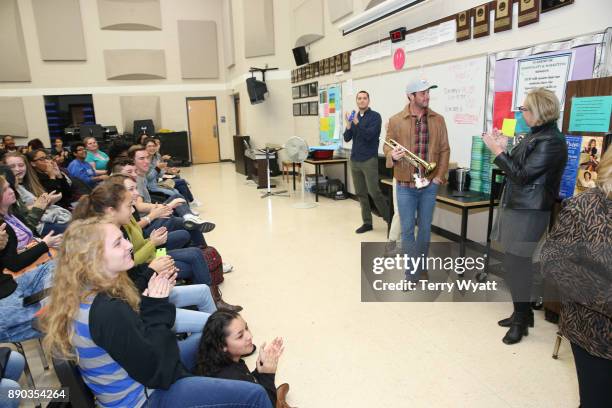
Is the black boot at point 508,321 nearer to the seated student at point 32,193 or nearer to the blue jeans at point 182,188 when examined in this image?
the seated student at point 32,193

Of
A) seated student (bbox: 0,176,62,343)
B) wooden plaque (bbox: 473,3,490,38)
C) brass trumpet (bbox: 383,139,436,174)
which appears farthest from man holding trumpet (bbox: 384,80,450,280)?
seated student (bbox: 0,176,62,343)

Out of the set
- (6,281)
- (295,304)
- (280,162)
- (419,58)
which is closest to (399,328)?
(295,304)

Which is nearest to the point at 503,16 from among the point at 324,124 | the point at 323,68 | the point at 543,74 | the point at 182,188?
the point at 543,74

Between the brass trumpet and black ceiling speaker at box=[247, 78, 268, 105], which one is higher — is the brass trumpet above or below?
below

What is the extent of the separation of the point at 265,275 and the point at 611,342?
8.89 ft

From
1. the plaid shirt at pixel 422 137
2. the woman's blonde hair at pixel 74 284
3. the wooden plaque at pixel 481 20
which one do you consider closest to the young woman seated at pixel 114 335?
the woman's blonde hair at pixel 74 284

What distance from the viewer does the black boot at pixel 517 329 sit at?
2375 mm

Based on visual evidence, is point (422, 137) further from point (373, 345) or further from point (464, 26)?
point (464, 26)

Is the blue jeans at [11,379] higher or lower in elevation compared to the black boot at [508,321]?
higher

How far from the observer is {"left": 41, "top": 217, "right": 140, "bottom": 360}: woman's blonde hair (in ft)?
3.88

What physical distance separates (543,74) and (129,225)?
3.24 meters

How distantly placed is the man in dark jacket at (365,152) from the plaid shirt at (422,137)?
1.51 meters

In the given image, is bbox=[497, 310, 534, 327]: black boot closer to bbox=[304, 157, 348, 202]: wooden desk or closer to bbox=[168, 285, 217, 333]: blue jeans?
bbox=[168, 285, 217, 333]: blue jeans

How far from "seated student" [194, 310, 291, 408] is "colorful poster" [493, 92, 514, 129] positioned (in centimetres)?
293
